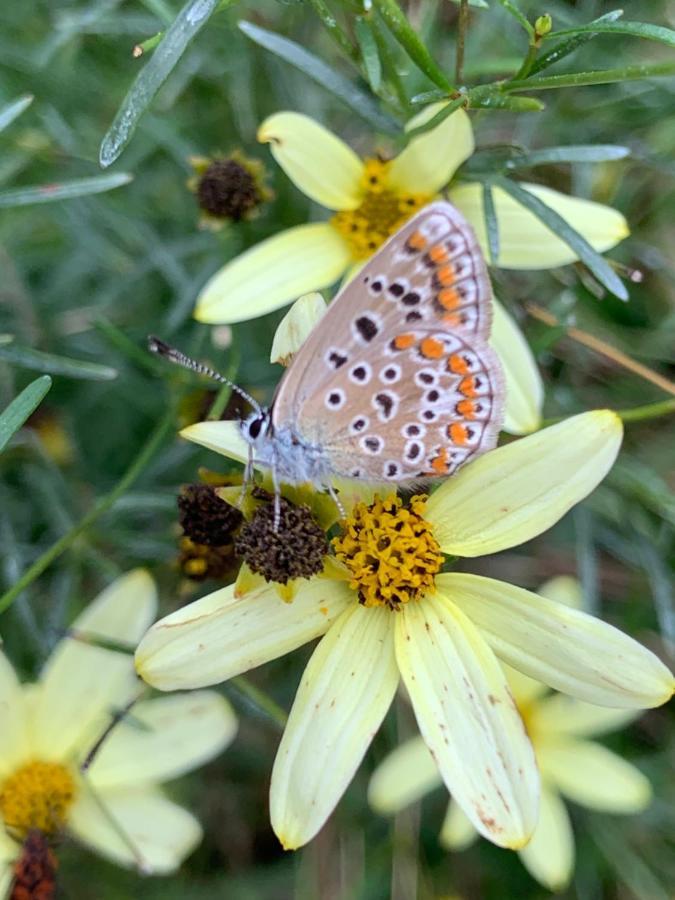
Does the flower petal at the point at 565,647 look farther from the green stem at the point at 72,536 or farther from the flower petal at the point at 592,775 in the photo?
the flower petal at the point at 592,775

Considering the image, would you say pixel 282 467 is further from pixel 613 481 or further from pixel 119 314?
pixel 119 314

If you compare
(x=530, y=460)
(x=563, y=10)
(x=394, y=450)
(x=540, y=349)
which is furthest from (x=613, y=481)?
(x=563, y=10)

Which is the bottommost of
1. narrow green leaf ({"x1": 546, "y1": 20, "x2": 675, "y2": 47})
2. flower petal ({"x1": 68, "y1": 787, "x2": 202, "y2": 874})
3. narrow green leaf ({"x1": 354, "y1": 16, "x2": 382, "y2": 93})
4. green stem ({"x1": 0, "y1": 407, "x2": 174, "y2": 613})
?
flower petal ({"x1": 68, "y1": 787, "x2": 202, "y2": 874})

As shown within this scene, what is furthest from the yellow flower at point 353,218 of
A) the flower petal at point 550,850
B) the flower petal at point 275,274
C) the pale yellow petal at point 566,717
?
the flower petal at point 550,850

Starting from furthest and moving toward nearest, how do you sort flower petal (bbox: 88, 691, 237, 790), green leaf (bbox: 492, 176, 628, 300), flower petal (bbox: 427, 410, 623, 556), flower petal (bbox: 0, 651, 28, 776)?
flower petal (bbox: 88, 691, 237, 790)
flower petal (bbox: 0, 651, 28, 776)
green leaf (bbox: 492, 176, 628, 300)
flower petal (bbox: 427, 410, 623, 556)

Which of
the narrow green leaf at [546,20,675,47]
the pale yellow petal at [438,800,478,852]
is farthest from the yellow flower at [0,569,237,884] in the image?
the narrow green leaf at [546,20,675,47]

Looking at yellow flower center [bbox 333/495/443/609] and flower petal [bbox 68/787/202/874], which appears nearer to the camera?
yellow flower center [bbox 333/495/443/609]

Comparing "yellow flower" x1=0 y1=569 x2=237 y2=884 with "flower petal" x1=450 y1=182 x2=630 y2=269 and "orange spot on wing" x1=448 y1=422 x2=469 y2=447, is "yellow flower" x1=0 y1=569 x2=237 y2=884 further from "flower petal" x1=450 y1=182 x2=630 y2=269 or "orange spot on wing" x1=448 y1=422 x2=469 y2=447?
"flower petal" x1=450 y1=182 x2=630 y2=269
